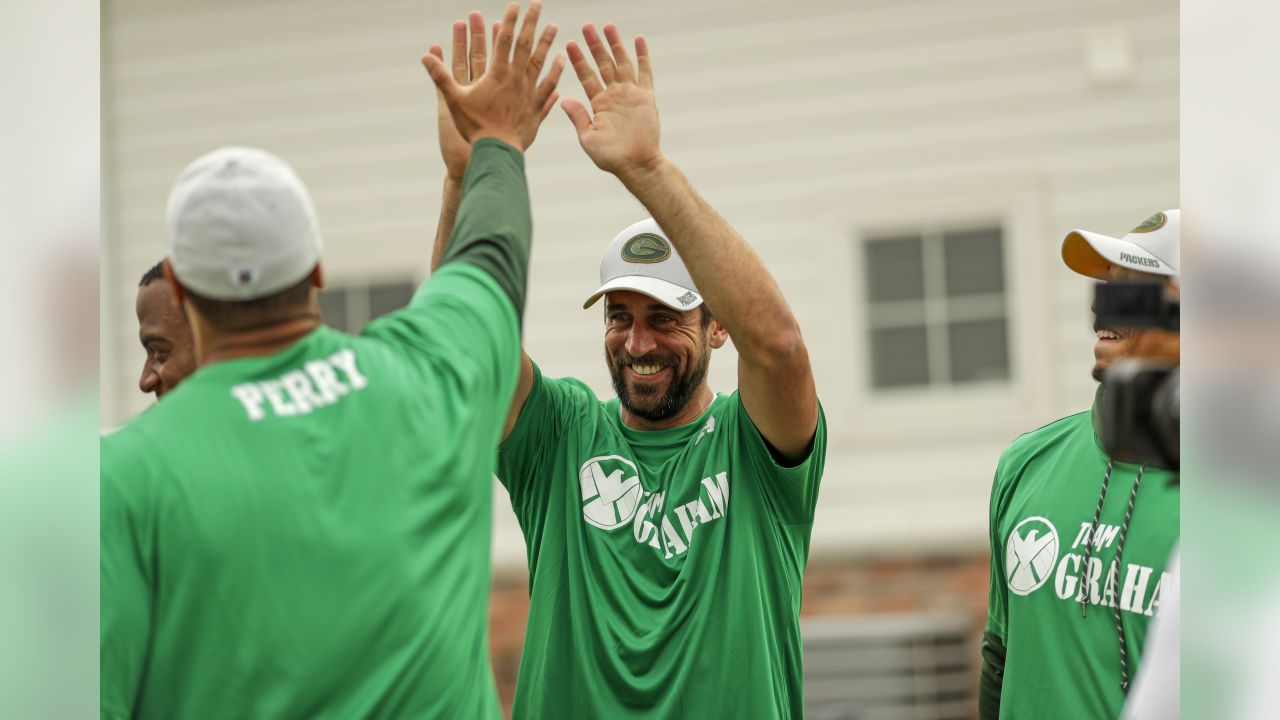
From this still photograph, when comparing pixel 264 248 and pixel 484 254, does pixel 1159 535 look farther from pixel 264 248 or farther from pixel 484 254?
pixel 264 248

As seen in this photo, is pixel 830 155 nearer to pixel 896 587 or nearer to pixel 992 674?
pixel 896 587

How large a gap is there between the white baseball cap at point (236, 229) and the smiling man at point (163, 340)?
121cm

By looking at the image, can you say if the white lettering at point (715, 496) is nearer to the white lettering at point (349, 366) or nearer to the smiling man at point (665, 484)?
the smiling man at point (665, 484)

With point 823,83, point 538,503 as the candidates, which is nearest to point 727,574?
point 538,503

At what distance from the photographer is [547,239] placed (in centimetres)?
945

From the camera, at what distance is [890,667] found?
8.62 metres

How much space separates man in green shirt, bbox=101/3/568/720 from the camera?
6.72ft

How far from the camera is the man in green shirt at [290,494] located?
2047 millimetres

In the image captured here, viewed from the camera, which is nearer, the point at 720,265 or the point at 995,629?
the point at 720,265

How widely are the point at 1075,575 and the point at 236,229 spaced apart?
2.04 m

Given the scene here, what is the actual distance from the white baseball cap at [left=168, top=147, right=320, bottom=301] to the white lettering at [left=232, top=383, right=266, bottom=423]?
137 mm

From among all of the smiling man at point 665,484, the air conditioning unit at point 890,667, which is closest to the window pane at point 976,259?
the air conditioning unit at point 890,667

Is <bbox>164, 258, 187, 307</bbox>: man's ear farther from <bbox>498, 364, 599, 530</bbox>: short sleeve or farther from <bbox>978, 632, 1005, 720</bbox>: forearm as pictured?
<bbox>978, 632, 1005, 720</bbox>: forearm

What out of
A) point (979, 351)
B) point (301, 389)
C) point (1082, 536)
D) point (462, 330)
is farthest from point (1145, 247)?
point (979, 351)
